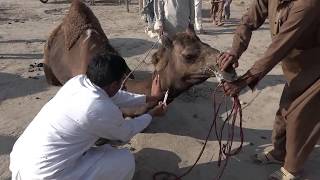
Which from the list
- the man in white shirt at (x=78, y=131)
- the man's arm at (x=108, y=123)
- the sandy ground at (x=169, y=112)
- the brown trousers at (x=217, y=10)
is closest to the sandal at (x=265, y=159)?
the sandy ground at (x=169, y=112)

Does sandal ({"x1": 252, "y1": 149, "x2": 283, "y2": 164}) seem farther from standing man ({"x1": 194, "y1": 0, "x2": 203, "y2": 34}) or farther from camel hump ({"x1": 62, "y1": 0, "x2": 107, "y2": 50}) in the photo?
standing man ({"x1": 194, "y1": 0, "x2": 203, "y2": 34})


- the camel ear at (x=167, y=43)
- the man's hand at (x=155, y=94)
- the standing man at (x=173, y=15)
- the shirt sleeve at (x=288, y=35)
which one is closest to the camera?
the shirt sleeve at (x=288, y=35)

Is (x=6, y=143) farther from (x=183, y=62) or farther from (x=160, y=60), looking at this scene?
(x=183, y=62)

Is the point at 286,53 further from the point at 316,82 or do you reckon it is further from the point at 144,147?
the point at 144,147

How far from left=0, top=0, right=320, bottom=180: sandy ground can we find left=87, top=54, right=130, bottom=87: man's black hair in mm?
1552

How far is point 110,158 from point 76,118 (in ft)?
1.73

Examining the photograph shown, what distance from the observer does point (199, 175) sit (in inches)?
209

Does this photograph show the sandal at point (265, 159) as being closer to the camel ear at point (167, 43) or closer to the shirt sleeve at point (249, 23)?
the shirt sleeve at point (249, 23)

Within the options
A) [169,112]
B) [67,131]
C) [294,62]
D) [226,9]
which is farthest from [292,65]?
[226,9]

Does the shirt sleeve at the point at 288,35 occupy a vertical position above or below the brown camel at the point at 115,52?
above

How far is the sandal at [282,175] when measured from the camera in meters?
5.14

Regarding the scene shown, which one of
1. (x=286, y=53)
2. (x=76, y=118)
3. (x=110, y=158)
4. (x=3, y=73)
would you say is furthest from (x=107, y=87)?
(x=3, y=73)

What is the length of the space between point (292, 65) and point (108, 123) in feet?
6.68

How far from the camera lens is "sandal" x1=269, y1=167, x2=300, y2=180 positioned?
202 inches
